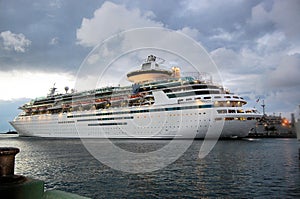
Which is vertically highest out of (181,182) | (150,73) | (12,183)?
(150,73)

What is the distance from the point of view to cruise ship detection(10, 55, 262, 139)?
132 ft

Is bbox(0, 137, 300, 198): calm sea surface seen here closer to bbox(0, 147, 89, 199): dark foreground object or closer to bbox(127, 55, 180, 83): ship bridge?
bbox(0, 147, 89, 199): dark foreground object

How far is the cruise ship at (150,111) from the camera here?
132 ft

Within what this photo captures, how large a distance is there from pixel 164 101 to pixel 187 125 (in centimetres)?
697

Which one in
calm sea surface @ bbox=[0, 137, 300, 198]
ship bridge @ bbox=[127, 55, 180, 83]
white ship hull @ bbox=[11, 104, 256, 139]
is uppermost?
ship bridge @ bbox=[127, 55, 180, 83]

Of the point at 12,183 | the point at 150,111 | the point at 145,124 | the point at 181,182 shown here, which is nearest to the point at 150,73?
the point at 150,111

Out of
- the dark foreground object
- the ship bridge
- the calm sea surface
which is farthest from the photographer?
the ship bridge

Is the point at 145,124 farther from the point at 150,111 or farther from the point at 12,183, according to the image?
the point at 12,183

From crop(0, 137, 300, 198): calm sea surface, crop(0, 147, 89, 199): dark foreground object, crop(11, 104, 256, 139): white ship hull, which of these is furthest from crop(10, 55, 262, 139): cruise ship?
crop(0, 147, 89, 199): dark foreground object

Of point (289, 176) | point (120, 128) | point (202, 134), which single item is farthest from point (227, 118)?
point (289, 176)

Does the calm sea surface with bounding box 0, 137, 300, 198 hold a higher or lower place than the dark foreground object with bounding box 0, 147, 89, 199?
lower

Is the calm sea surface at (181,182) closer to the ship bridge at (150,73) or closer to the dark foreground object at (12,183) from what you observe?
the dark foreground object at (12,183)

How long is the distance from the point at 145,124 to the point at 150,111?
285 cm

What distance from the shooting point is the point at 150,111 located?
45.4m
